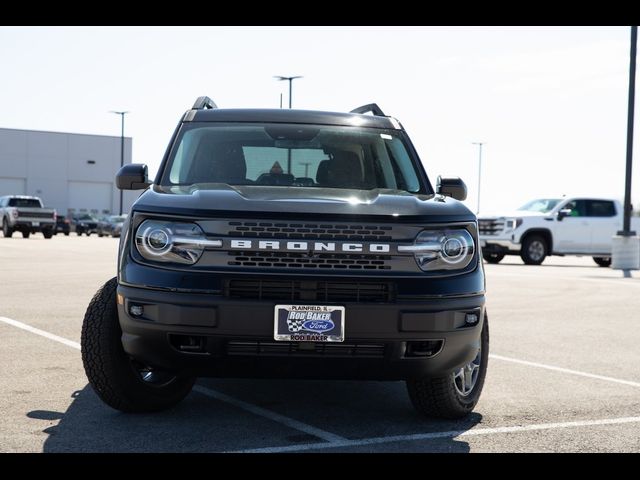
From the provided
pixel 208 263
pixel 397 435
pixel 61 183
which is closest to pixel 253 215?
pixel 208 263

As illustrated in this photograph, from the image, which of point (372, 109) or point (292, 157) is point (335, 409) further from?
point (372, 109)

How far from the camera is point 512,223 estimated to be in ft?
75.6

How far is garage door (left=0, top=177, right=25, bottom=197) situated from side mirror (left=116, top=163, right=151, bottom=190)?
69023mm

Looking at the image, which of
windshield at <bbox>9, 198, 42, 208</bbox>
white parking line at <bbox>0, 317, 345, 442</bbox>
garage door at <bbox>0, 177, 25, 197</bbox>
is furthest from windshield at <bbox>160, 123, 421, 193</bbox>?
garage door at <bbox>0, 177, 25, 197</bbox>

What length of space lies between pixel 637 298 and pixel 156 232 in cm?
1100

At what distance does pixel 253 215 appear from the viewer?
4461mm

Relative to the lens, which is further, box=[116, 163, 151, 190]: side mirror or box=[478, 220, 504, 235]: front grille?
box=[478, 220, 504, 235]: front grille

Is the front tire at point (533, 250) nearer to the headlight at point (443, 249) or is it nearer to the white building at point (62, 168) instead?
the headlight at point (443, 249)

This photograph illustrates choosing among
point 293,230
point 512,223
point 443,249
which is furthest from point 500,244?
point 293,230

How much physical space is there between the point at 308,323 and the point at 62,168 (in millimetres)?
72398

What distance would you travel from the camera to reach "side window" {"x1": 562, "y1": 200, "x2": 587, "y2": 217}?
78.0 ft

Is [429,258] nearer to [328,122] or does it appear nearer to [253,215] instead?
[253,215]

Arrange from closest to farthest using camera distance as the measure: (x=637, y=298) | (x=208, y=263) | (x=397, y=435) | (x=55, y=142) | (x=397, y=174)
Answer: (x=208, y=263) → (x=397, y=435) → (x=397, y=174) → (x=637, y=298) → (x=55, y=142)

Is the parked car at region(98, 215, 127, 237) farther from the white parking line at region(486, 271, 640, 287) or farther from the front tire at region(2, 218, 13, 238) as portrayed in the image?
the white parking line at region(486, 271, 640, 287)
